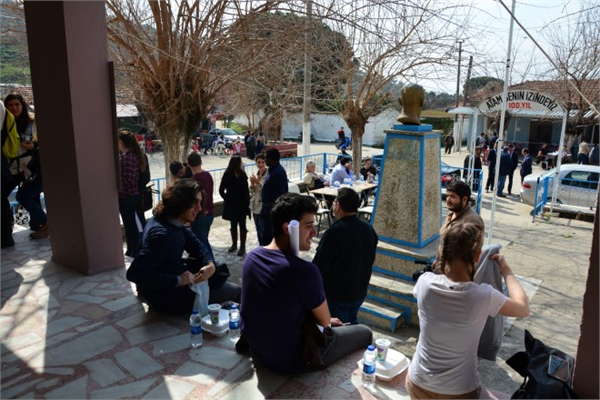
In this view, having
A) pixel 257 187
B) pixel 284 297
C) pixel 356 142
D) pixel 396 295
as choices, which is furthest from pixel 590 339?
pixel 356 142

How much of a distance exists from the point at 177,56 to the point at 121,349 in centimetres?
397

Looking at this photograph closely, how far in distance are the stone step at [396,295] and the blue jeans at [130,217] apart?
10.5 feet

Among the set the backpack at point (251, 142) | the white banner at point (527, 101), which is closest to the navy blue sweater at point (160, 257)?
the white banner at point (527, 101)

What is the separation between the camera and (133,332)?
371 cm

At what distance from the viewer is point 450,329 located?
235 centimetres

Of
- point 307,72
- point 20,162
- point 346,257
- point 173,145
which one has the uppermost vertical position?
point 307,72

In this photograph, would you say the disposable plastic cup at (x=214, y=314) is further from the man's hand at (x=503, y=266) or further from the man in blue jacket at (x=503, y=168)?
the man in blue jacket at (x=503, y=168)

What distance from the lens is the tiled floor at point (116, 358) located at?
2.96 meters

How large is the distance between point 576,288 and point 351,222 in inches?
200

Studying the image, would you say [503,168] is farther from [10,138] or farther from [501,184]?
[10,138]

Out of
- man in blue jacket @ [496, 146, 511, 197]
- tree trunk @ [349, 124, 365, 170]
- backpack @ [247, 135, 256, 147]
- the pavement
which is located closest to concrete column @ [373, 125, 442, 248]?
the pavement

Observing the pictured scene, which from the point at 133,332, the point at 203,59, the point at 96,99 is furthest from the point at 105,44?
the point at 133,332

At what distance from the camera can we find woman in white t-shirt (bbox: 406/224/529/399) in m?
2.29

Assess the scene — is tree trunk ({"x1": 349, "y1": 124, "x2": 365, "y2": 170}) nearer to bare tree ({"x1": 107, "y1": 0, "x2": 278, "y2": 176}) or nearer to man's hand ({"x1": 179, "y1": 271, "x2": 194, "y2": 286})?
bare tree ({"x1": 107, "y1": 0, "x2": 278, "y2": 176})
